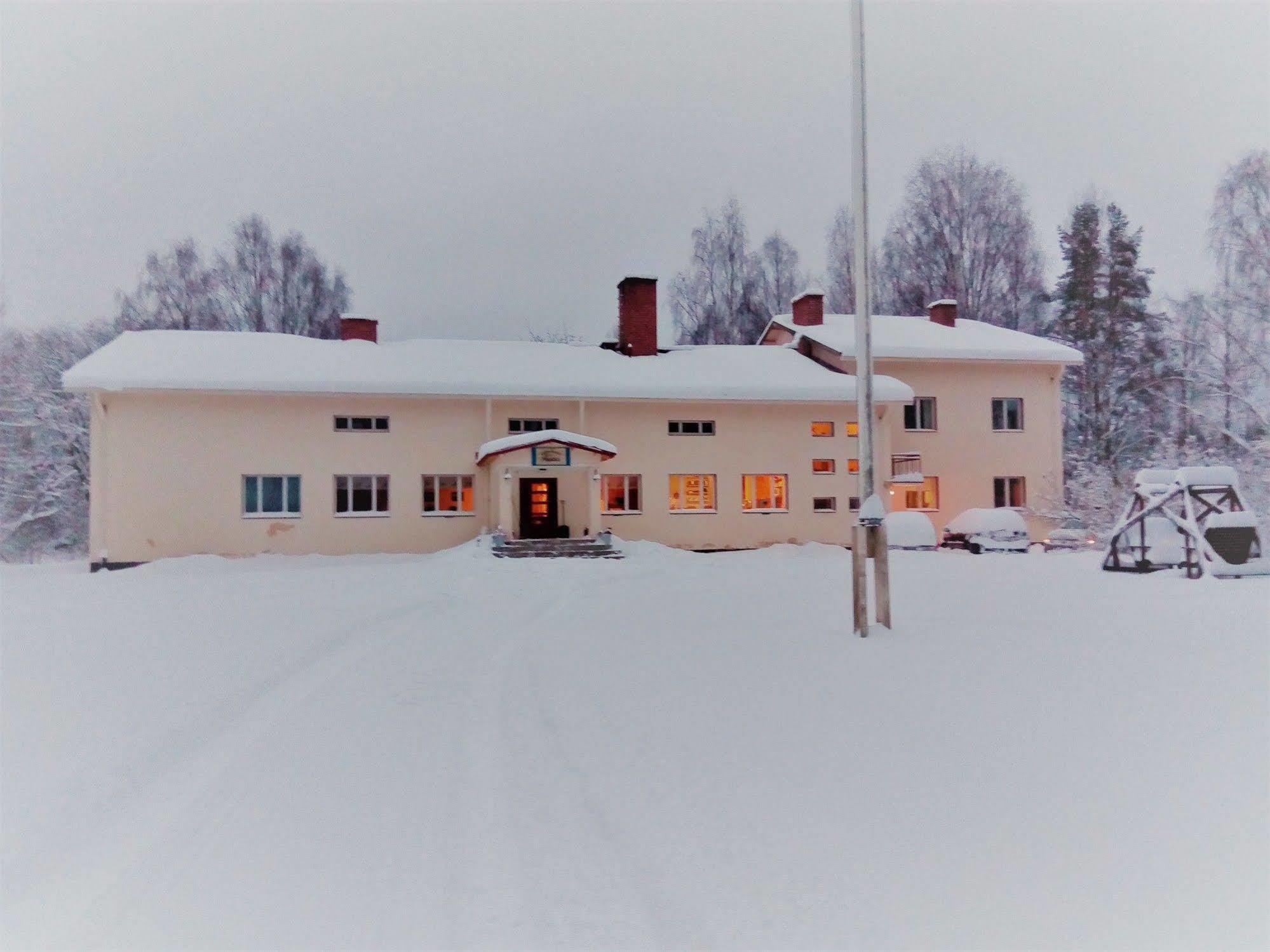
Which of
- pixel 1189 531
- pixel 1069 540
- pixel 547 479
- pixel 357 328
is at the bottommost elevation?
pixel 1069 540

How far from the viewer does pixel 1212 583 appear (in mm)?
12266

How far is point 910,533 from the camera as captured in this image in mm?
23766

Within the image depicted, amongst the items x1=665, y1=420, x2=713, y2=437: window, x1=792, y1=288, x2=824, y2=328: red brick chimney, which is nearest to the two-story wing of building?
x1=792, y1=288, x2=824, y2=328: red brick chimney

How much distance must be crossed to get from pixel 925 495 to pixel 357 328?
61.6 feet

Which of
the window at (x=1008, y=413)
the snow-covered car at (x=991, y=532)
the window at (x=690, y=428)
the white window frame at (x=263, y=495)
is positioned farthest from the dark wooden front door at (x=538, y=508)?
the window at (x=1008, y=413)

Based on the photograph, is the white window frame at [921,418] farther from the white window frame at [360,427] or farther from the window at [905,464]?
the white window frame at [360,427]

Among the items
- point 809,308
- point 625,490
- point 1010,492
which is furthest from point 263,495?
point 1010,492

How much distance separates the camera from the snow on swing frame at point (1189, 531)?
13.3m

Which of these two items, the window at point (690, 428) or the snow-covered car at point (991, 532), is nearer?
the snow-covered car at point (991, 532)

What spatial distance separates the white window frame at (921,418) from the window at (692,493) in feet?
23.2

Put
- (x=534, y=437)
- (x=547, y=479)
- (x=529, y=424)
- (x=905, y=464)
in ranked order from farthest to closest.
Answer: (x=905, y=464), (x=547, y=479), (x=529, y=424), (x=534, y=437)

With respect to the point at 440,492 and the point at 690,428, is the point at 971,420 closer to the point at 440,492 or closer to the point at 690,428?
the point at 690,428

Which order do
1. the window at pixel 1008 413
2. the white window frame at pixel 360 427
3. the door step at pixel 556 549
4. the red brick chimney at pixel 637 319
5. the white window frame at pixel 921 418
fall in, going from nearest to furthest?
the door step at pixel 556 549 → the white window frame at pixel 360 427 → the white window frame at pixel 921 418 → the red brick chimney at pixel 637 319 → the window at pixel 1008 413

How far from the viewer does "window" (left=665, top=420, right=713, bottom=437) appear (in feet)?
85.6
